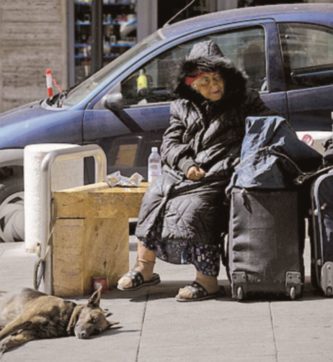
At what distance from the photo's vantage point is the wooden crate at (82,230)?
27.1ft

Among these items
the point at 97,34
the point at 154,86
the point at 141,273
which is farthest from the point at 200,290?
the point at 97,34

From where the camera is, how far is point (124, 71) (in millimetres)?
10633

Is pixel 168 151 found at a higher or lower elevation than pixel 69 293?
higher

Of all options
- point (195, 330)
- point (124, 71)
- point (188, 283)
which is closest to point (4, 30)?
point (124, 71)

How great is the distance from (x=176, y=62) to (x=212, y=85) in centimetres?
244

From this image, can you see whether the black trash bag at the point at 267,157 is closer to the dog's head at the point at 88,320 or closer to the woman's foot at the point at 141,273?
the woman's foot at the point at 141,273

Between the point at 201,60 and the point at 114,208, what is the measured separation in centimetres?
97

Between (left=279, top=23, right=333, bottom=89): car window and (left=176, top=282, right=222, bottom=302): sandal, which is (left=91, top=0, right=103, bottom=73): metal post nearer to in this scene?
(left=279, top=23, right=333, bottom=89): car window

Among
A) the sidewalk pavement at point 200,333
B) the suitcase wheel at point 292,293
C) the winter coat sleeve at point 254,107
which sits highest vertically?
the winter coat sleeve at point 254,107

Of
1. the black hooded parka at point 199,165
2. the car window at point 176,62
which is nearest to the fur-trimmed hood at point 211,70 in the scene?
the black hooded parka at point 199,165

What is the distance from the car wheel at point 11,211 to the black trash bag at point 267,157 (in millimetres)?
3025

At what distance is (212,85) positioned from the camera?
8188 millimetres

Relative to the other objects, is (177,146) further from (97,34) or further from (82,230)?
(97,34)

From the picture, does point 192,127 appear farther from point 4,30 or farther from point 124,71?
point 4,30
